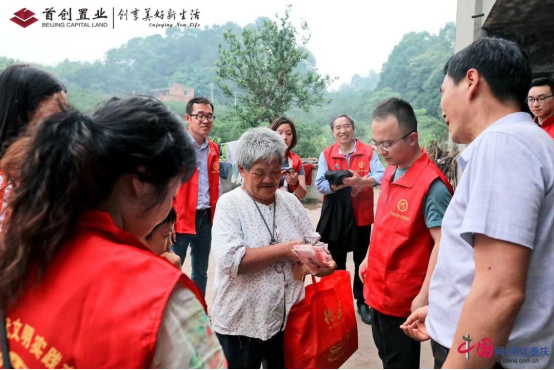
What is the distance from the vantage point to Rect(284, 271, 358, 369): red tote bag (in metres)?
1.80

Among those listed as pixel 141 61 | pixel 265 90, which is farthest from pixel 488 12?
pixel 141 61

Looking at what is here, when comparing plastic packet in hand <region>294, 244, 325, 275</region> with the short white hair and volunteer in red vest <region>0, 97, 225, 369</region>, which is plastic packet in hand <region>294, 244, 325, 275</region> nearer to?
the short white hair

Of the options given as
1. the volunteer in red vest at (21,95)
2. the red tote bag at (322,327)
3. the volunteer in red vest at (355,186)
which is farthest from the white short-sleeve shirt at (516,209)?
the volunteer in red vest at (355,186)

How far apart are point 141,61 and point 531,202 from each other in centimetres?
4088

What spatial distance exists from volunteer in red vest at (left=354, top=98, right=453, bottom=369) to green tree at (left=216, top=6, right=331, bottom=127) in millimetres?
9068

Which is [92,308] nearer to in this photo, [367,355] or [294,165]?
[367,355]

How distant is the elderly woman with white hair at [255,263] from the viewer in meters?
1.78

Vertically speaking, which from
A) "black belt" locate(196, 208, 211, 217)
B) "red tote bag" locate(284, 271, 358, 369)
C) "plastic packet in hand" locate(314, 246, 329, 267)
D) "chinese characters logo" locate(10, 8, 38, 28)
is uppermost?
"chinese characters logo" locate(10, 8, 38, 28)

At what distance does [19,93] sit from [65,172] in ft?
3.70

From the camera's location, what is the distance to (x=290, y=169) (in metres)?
3.67

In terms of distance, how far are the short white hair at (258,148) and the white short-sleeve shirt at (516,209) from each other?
0.91 m

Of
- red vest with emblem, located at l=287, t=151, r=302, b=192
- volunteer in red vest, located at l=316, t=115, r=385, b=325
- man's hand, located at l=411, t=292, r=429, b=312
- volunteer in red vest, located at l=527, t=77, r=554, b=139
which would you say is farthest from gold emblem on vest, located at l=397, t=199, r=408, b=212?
volunteer in red vest, located at l=527, t=77, r=554, b=139

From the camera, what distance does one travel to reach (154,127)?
0.80 metres

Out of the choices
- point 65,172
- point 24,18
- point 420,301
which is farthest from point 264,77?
point 65,172
